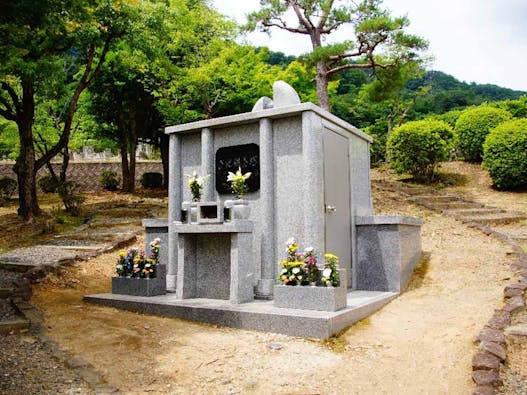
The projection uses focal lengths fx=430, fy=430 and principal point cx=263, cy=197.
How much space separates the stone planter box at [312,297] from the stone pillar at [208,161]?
213 cm

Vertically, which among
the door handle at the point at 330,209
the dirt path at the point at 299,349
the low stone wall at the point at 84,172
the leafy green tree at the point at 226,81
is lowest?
the dirt path at the point at 299,349

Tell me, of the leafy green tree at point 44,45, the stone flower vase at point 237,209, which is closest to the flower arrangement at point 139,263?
the stone flower vase at point 237,209

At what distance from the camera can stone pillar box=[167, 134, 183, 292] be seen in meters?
6.83

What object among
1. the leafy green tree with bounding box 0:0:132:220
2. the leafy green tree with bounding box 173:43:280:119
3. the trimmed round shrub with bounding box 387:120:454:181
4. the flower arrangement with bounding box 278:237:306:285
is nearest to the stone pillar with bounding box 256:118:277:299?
the flower arrangement with bounding box 278:237:306:285

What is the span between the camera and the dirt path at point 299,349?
3.46m

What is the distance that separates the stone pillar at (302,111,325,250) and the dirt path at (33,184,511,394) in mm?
1252

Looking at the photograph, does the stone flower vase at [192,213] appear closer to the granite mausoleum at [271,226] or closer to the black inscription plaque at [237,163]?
the granite mausoleum at [271,226]

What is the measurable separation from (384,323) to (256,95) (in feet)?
46.9

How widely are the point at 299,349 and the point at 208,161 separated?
3445mm

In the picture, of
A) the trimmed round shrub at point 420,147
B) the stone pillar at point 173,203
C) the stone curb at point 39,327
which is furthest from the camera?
the trimmed round shrub at point 420,147

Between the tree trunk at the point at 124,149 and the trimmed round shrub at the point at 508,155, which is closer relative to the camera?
the trimmed round shrub at the point at 508,155

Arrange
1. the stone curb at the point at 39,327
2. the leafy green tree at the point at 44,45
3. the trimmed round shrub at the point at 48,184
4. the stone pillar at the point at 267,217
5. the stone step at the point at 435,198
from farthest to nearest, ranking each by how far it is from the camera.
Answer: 1. the trimmed round shrub at the point at 48,184
2. the stone step at the point at 435,198
3. the leafy green tree at the point at 44,45
4. the stone pillar at the point at 267,217
5. the stone curb at the point at 39,327

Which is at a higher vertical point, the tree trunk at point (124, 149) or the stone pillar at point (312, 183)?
the tree trunk at point (124, 149)

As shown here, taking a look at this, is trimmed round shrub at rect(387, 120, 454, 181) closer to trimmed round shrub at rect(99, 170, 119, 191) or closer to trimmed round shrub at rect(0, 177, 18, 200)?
trimmed round shrub at rect(99, 170, 119, 191)
